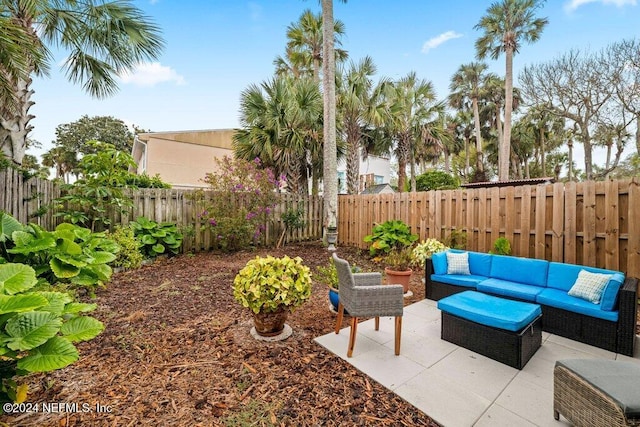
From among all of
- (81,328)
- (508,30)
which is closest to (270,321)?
(81,328)

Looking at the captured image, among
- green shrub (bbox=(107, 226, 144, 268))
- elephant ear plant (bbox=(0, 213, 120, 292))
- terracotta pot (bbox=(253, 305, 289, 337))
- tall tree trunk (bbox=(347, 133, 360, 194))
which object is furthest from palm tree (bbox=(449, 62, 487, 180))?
elephant ear plant (bbox=(0, 213, 120, 292))

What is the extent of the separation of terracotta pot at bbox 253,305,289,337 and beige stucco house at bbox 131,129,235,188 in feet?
36.8

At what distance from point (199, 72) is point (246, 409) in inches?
385

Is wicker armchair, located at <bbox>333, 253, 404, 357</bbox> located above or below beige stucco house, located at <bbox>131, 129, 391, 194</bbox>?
below

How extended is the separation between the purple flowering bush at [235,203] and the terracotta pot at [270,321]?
4.41m

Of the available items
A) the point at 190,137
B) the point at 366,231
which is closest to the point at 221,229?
the point at 366,231

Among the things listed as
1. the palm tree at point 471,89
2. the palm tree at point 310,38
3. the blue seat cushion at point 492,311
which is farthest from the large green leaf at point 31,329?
the palm tree at point 471,89

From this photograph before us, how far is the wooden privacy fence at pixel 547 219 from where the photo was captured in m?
3.87

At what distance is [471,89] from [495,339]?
22.6 m

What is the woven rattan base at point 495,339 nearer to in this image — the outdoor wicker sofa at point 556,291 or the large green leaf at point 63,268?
the outdoor wicker sofa at point 556,291

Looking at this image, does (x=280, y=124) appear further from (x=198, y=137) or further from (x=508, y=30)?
(x=508, y=30)

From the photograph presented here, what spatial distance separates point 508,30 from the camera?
44.3 feet

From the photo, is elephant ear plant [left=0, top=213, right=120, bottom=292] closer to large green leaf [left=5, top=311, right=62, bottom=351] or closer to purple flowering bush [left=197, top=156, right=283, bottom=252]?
large green leaf [left=5, top=311, right=62, bottom=351]

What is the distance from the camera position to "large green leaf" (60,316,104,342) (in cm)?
169
